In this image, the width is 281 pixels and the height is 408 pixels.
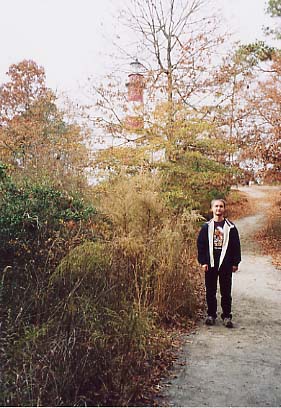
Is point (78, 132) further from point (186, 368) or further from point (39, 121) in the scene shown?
point (186, 368)

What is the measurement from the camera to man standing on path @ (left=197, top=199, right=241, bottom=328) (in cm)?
262

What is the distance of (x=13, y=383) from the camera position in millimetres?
1421

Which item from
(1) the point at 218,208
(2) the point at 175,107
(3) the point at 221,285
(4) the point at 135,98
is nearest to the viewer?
(1) the point at 218,208

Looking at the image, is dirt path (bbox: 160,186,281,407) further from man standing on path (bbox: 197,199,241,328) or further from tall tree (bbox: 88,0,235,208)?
tall tree (bbox: 88,0,235,208)

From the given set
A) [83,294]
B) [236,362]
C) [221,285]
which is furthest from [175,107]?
[236,362]

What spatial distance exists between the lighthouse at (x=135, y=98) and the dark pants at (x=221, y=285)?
9.51ft

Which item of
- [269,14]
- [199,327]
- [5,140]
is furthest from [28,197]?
[269,14]

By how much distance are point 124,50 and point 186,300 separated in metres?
4.04

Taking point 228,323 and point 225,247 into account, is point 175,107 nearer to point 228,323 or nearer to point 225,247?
point 225,247

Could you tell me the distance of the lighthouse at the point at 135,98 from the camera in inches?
210

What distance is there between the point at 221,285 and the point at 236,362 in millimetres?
695

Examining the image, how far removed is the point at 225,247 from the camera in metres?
2.62

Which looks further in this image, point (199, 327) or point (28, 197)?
point (199, 327)

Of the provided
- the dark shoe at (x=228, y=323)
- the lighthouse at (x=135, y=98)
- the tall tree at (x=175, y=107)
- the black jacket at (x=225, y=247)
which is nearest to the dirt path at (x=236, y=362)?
the dark shoe at (x=228, y=323)
